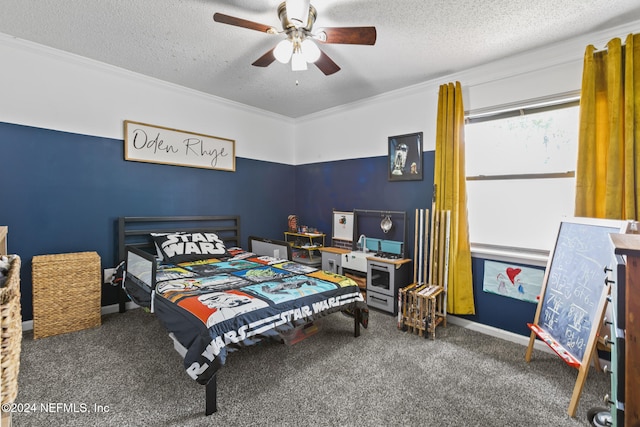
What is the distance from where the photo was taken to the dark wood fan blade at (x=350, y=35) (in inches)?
76.0

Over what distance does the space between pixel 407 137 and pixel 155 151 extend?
294 cm

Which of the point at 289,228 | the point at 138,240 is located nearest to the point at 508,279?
the point at 289,228

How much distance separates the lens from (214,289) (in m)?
2.36

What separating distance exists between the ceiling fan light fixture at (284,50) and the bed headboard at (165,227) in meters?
2.35

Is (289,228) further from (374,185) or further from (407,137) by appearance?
(407,137)

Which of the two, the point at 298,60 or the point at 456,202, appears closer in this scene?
the point at 298,60

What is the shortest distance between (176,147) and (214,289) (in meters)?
2.12

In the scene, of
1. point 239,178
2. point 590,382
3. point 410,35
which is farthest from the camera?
point 239,178

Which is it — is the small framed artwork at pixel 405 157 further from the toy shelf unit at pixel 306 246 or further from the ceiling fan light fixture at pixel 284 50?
the ceiling fan light fixture at pixel 284 50

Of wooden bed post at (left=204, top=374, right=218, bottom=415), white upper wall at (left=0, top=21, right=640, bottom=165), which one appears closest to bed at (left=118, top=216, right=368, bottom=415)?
wooden bed post at (left=204, top=374, right=218, bottom=415)

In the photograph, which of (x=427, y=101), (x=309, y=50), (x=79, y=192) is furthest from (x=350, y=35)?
(x=79, y=192)

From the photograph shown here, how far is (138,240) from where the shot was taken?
3.42 metres

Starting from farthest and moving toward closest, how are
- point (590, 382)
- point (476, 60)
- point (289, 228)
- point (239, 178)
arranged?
point (289, 228)
point (239, 178)
point (476, 60)
point (590, 382)

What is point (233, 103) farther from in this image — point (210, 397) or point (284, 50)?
point (210, 397)
